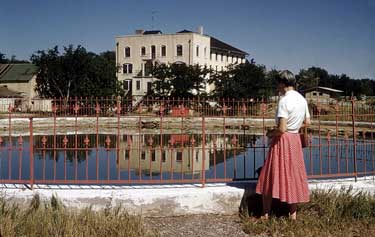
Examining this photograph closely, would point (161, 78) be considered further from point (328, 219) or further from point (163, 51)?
point (328, 219)

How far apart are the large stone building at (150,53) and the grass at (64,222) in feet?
150

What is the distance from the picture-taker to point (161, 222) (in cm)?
547

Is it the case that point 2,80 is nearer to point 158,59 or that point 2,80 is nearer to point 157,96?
point 158,59

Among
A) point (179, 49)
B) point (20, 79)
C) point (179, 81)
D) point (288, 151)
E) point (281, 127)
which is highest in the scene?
point (179, 49)

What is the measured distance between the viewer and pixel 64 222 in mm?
4695

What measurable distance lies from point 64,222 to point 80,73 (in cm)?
3371

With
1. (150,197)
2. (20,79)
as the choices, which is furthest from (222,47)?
(150,197)

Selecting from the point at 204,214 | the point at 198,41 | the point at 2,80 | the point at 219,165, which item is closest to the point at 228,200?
the point at 204,214

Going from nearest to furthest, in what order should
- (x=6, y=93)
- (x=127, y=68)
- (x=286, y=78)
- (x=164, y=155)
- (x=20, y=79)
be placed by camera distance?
(x=286, y=78) → (x=164, y=155) → (x=6, y=93) → (x=20, y=79) → (x=127, y=68)

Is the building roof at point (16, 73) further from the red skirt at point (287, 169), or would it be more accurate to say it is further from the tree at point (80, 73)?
the red skirt at point (287, 169)

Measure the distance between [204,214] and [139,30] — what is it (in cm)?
5263

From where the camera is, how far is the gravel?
16.7ft

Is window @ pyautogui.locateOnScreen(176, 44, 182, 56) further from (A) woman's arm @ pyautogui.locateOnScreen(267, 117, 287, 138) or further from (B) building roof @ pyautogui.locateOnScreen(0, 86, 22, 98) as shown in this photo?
(A) woman's arm @ pyautogui.locateOnScreen(267, 117, 287, 138)

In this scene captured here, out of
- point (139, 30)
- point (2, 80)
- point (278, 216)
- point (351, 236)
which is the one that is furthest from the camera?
point (139, 30)
